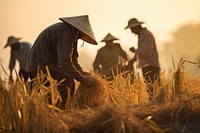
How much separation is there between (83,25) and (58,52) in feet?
1.45

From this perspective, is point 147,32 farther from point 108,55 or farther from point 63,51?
point 63,51

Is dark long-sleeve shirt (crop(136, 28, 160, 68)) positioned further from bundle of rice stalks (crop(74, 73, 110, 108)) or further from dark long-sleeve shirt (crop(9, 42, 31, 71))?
bundle of rice stalks (crop(74, 73, 110, 108))

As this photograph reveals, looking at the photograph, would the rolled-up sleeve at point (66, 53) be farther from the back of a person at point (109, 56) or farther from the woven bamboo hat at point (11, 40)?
the woven bamboo hat at point (11, 40)

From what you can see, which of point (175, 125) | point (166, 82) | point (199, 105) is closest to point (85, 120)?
point (175, 125)

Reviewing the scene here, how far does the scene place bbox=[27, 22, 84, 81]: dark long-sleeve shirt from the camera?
207 inches

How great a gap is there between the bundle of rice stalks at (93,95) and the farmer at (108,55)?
4.20m

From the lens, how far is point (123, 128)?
12.0 feet

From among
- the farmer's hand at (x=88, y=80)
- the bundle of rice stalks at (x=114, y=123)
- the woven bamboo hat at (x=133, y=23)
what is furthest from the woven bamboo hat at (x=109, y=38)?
the bundle of rice stalks at (x=114, y=123)

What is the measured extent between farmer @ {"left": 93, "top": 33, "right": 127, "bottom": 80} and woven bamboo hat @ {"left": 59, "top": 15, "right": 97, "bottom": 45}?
413cm

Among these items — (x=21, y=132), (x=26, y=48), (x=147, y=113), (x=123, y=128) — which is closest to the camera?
(x=123, y=128)

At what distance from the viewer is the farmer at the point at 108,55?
32.3 ft

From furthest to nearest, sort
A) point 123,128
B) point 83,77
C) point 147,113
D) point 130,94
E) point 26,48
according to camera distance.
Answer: point 26,48, point 130,94, point 83,77, point 147,113, point 123,128

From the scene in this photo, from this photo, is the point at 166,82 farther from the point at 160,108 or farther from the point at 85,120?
the point at 85,120

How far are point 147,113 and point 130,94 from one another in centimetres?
166
